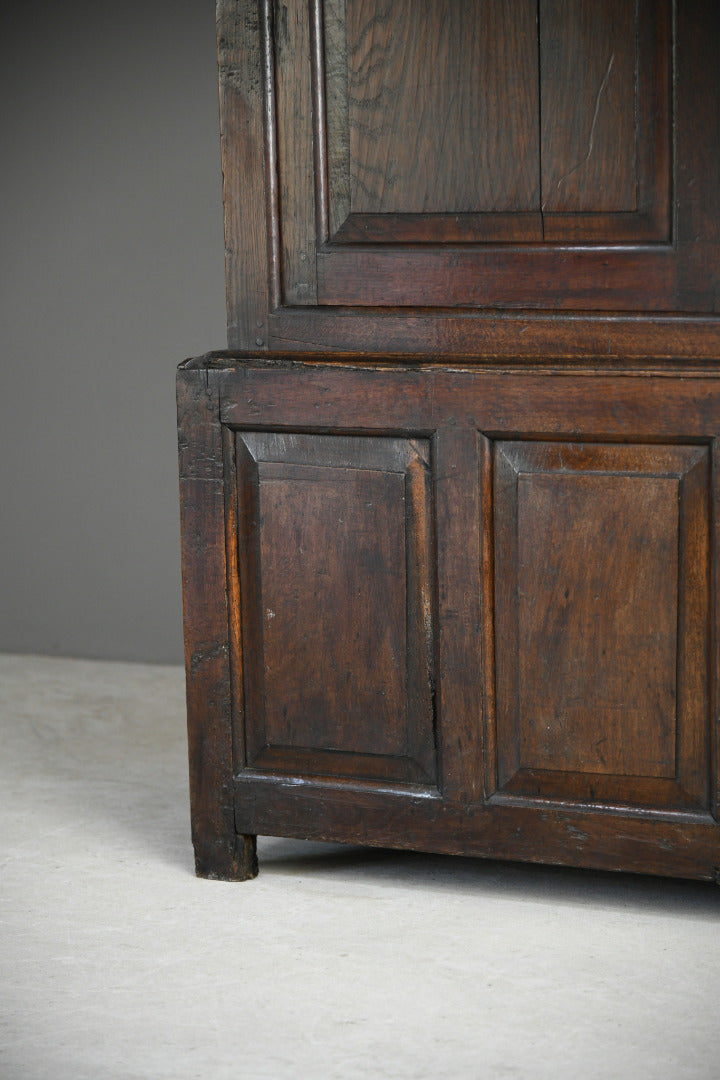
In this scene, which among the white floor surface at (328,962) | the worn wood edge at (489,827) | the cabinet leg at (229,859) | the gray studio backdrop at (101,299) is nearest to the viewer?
the white floor surface at (328,962)

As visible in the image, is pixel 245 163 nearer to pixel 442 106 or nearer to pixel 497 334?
pixel 442 106

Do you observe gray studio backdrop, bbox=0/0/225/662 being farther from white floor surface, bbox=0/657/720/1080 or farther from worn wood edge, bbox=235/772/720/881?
worn wood edge, bbox=235/772/720/881

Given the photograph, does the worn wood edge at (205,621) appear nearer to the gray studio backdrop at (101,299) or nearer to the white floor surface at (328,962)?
the white floor surface at (328,962)

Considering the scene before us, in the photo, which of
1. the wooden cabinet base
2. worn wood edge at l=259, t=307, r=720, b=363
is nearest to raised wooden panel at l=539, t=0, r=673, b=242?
worn wood edge at l=259, t=307, r=720, b=363

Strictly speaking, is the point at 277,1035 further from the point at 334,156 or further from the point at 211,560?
the point at 334,156

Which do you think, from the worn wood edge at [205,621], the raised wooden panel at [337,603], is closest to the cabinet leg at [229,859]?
the worn wood edge at [205,621]

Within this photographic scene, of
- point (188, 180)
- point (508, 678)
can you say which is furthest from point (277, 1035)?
point (188, 180)

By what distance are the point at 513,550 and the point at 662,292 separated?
18.6 inches

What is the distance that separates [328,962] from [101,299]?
2.33 m

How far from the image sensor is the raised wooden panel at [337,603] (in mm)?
2553

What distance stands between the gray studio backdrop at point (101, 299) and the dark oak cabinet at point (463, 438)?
1.51 m

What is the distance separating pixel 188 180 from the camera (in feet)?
13.4

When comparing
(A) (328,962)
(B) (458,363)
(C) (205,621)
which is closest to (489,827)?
(A) (328,962)

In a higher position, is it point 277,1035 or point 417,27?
point 417,27
